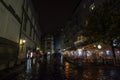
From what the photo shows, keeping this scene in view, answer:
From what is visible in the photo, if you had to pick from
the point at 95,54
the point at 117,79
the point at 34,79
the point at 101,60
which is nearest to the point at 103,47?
the point at 101,60

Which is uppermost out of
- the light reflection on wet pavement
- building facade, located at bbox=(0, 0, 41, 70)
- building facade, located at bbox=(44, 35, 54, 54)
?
building facade, located at bbox=(44, 35, 54, 54)

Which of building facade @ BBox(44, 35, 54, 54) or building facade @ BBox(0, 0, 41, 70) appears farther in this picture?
building facade @ BBox(44, 35, 54, 54)

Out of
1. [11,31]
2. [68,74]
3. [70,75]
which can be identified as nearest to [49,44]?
[11,31]

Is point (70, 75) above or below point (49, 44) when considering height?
below

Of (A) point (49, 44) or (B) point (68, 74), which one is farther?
(A) point (49, 44)

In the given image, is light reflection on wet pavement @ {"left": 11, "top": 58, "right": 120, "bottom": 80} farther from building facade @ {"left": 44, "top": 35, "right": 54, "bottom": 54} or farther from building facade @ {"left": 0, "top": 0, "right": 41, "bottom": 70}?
building facade @ {"left": 44, "top": 35, "right": 54, "bottom": 54}

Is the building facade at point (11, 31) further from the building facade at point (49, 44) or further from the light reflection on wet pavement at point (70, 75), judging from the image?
the building facade at point (49, 44)

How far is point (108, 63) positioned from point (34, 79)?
1307 centimetres

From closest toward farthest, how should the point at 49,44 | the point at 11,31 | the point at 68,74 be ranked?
the point at 68,74 → the point at 11,31 → the point at 49,44

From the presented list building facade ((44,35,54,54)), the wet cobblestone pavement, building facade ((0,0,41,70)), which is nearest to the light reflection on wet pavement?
the wet cobblestone pavement

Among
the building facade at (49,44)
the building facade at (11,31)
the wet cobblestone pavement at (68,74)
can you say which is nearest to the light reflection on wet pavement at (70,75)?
the wet cobblestone pavement at (68,74)

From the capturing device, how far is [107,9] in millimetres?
16812

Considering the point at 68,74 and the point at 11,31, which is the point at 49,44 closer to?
the point at 11,31

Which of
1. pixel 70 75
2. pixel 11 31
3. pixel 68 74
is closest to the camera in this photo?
pixel 70 75
